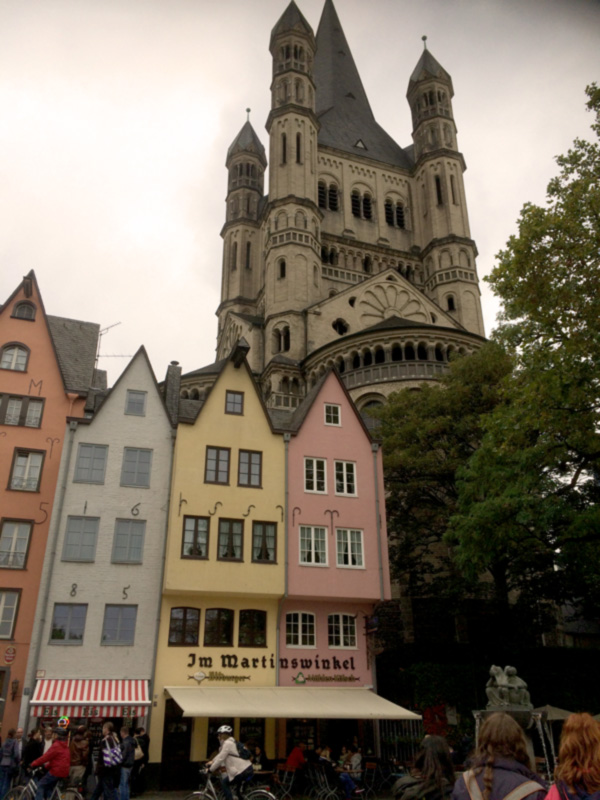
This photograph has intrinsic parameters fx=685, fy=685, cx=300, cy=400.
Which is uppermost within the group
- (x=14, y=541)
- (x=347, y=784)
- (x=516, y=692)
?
(x=14, y=541)

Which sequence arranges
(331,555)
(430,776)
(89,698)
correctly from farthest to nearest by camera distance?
1. (331,555)
2. (89,698)
3. (430,776)

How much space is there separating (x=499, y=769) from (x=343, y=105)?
81.8 m

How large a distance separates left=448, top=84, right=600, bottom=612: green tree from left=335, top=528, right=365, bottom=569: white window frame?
361cm

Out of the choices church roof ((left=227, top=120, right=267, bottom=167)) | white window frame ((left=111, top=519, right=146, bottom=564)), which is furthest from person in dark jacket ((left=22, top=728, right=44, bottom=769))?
church roof ((left=227, top=120, right=267, bottom=167))

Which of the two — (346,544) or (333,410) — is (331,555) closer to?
(346,544)

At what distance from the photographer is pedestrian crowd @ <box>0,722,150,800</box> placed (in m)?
12.2

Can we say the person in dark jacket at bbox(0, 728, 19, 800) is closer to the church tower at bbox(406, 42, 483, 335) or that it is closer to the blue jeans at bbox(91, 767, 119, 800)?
the blue jeans at bbox(91, 767, 119, 800)

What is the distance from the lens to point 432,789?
562cm

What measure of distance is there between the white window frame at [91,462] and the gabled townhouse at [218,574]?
245cm

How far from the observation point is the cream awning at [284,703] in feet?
61.7

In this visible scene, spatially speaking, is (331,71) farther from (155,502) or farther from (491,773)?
(491,773)

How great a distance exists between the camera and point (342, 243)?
206ft

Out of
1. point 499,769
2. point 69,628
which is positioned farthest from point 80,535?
point 499,769

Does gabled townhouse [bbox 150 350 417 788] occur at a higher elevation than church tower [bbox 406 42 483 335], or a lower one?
lower
